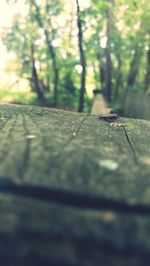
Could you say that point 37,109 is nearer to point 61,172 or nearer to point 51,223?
point 61,172

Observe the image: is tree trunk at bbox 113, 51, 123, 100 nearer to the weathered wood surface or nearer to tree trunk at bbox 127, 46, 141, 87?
tree trunk at bbox 127, 46, 141, 87

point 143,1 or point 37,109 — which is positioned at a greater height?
point 143,1

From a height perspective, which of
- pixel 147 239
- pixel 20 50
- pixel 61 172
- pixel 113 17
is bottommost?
pixel 147 239

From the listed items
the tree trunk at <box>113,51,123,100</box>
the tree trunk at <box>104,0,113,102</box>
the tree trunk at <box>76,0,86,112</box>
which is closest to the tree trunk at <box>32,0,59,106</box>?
the tree trunk at <box>76,0,86,112</box>

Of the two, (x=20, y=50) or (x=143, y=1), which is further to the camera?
(x=20, y=50)

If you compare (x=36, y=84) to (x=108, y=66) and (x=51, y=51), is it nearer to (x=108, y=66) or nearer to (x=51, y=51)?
(x=51, y=51)

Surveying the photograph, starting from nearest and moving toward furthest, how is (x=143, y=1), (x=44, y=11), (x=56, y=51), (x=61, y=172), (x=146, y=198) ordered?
1. (x=146, y=198)
2. (x=61, y=172)
3. (x=143, y=1)
4. (x=44, y=11)
5. (x=56, y=51)

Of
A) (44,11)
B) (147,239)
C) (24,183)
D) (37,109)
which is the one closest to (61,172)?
(24,183)
